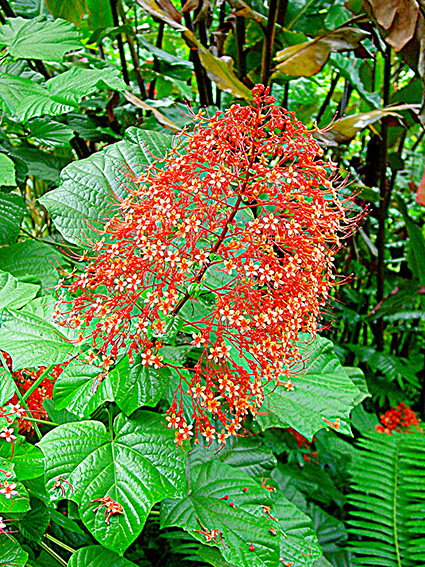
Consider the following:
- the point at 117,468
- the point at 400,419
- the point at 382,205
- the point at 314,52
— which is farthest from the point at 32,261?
the point at 400,419

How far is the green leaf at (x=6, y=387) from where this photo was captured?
23.1 inches

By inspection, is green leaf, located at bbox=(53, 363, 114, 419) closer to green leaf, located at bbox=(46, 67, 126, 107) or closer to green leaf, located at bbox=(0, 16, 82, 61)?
green leaf, located at bbox=(46, 67, 126, 107)

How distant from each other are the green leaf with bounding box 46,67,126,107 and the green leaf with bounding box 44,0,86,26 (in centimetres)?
48

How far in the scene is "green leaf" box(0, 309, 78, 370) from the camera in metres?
0.58

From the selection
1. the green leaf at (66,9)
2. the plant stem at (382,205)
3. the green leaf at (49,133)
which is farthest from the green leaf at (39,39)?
the plant stem at (382,205)

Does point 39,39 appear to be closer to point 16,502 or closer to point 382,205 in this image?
point 16,502

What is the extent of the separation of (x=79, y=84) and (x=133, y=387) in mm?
561

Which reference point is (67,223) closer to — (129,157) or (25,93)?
(129,157)

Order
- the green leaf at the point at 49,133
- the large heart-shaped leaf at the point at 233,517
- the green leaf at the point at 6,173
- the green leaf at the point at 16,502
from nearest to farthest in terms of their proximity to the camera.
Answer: the green leaf at the point at 16,502
the large heart-shaped leaf at the point at 233,517
the green leaf at the point at 6,173
the green leaf at the point at 49,133

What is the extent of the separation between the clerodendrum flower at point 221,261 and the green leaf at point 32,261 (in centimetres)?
37

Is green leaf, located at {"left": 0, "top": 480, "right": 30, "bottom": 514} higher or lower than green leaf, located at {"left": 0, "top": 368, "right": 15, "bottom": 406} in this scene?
lower

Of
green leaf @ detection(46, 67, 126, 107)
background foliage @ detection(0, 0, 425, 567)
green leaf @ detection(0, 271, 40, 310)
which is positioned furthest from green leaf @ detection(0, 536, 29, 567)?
green leaf @ detection(46, 67, 126, 107)

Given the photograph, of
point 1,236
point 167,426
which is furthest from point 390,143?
point 167,426

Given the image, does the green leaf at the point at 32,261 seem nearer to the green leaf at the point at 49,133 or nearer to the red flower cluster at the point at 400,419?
the green leaf at the point at 49,133
